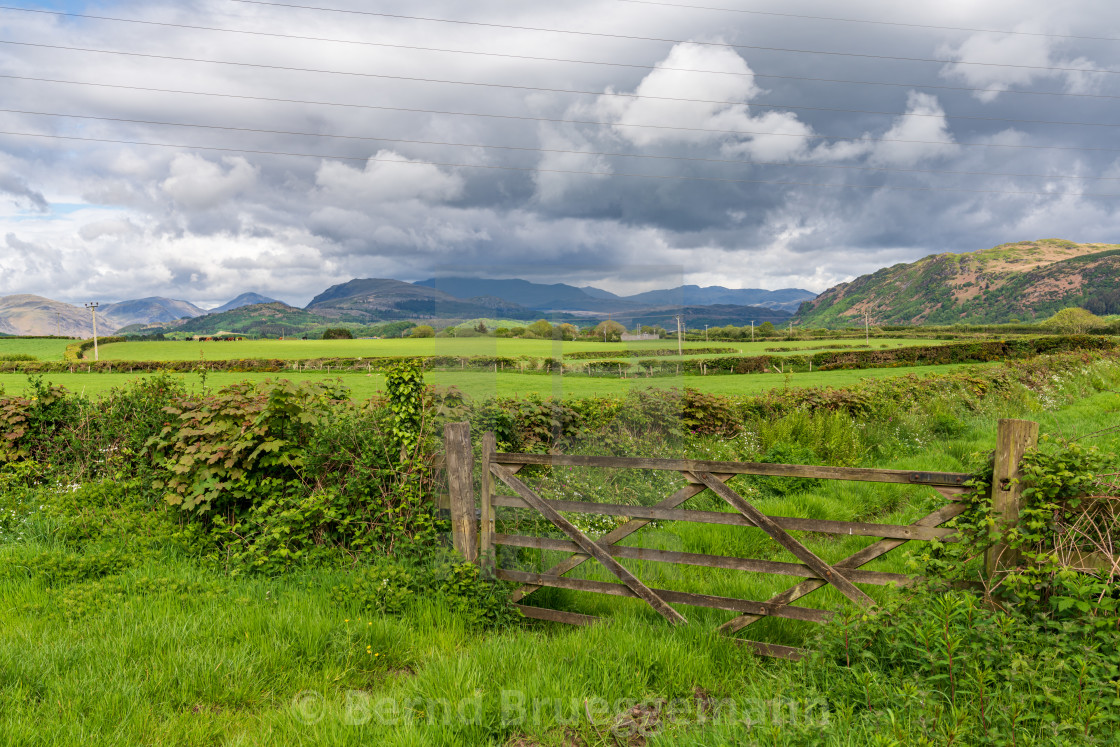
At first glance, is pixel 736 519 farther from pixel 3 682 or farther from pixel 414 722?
pixel 3 682

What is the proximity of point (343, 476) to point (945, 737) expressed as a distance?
568cm

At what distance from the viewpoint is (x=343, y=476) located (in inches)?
253

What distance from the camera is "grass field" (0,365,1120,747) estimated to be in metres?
3.15

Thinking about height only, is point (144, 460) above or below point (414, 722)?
above

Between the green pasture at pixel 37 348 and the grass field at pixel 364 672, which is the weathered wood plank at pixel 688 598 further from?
the green pasture at pixel 37 348

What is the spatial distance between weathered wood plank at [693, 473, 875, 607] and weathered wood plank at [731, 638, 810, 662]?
57cm

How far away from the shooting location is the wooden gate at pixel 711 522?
13.4 feet

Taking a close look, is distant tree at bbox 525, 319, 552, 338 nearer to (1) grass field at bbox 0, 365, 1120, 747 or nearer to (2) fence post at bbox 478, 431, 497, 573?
(2) fence post at bbox 478, 431, 497, 573

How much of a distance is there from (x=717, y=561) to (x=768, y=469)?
A: 2.70ft

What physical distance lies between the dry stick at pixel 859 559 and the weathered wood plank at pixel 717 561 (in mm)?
70

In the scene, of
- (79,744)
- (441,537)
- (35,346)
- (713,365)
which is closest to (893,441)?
(441,537)

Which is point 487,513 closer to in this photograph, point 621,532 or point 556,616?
point 556,616

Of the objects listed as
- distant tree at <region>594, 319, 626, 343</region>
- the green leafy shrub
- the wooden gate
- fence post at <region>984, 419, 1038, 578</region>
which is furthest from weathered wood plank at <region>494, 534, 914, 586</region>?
distant tree at <region>594, 319, 626, 343</region>

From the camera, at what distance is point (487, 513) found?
5.15 meters
